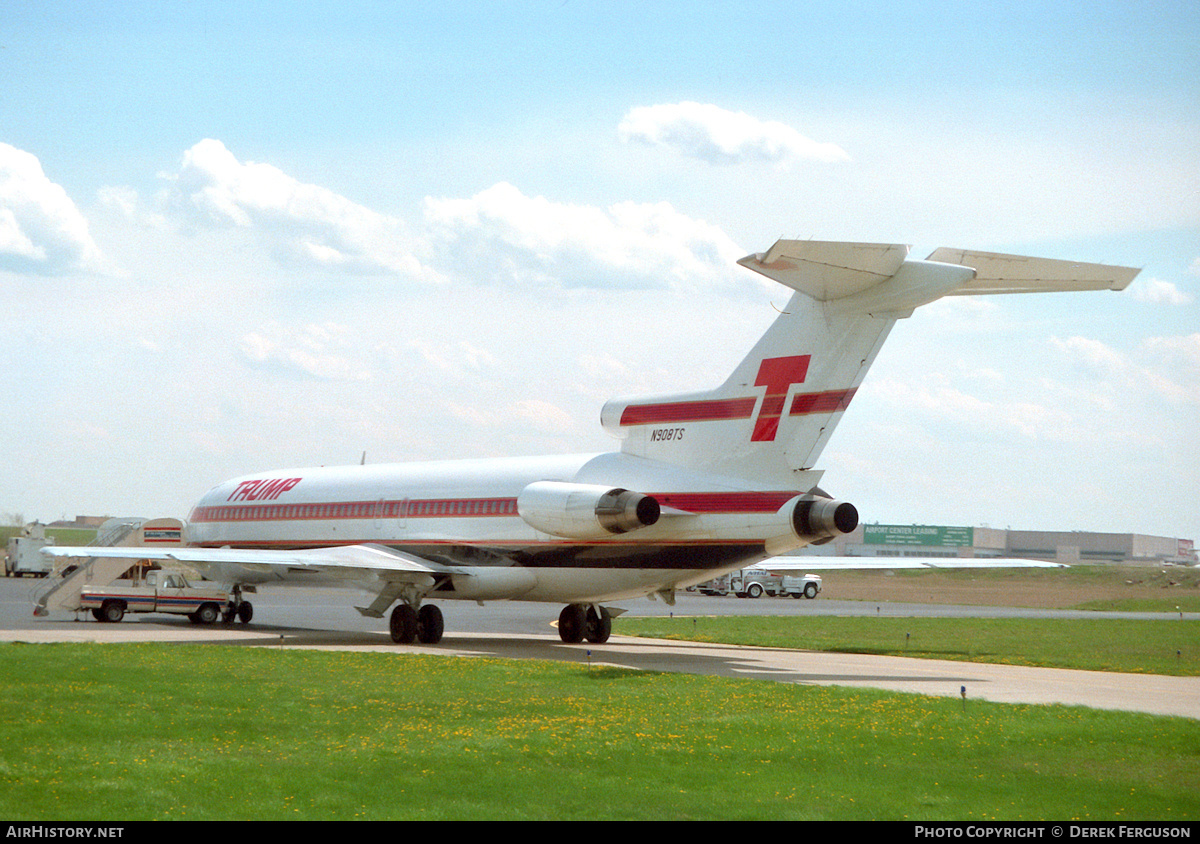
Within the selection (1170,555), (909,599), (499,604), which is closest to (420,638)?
(499,604)

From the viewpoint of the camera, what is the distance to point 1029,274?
18156 millimetres

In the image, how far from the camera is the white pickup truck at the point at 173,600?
31.2 meters

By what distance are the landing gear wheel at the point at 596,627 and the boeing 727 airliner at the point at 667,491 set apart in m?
0.04

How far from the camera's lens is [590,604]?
26.5 meters

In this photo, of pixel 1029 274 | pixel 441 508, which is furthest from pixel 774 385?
pixel 441 508

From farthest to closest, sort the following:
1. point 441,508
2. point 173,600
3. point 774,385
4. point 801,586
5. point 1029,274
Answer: point 801,586
point 173,600
point 441,508
point 774,385
point 1029,274

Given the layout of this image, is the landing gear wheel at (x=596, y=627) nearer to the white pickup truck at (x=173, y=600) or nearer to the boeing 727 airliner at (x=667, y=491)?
the boeing 727 airliner at (x=667, y=491)

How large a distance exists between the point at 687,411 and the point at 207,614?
1638 centimetres

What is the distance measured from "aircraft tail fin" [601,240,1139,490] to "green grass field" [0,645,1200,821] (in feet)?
14.4

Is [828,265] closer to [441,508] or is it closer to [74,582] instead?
[441,508]

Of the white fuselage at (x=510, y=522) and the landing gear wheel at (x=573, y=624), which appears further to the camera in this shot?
the landing gear wheel at (x=573, y=624)

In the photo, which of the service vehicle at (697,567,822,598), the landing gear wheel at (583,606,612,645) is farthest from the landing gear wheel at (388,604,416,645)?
the service vehicle at (697,567,822,598)

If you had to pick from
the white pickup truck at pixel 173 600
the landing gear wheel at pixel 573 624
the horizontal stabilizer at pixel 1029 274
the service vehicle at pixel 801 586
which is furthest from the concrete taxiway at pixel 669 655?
the service vehicle at pixel 801 586

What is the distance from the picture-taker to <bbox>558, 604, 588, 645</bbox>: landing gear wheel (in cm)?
2692
